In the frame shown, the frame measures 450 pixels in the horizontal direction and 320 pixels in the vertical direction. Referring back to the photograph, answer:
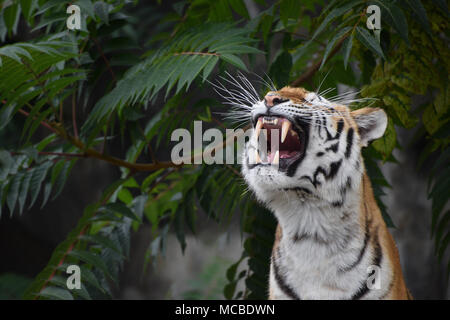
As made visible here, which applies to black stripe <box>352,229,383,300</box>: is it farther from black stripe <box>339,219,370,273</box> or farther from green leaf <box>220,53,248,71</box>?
green leaf <box>220,53,248,71</box>

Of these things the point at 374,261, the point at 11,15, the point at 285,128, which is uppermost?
the point at 11,15

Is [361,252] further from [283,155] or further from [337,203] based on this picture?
[283,155]

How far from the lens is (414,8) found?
1038 millimetres

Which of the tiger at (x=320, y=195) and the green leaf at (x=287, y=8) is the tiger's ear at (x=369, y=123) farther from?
the green leaf at (x=287, y=8)

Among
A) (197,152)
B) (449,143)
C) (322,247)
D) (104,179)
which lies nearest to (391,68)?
(449,143)

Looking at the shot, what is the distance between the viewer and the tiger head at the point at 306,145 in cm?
82

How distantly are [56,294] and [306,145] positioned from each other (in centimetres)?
86

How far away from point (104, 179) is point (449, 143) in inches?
140

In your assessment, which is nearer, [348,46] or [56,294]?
[348,46]

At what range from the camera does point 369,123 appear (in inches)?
35.8

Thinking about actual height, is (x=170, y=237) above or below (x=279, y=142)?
below

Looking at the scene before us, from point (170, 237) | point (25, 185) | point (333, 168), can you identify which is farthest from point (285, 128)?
point (170, 237)

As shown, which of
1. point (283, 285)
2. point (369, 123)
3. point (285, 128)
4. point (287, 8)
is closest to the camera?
point (285, 128)
